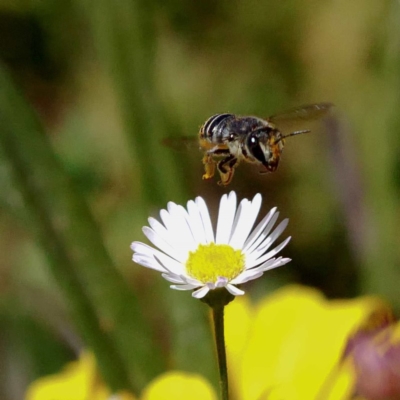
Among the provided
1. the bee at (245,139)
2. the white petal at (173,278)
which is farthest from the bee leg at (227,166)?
the white petal at (173,278)

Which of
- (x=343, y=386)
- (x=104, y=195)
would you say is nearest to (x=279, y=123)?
(x=343, y=386)

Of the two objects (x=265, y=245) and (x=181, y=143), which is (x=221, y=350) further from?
(x=181, y=143)

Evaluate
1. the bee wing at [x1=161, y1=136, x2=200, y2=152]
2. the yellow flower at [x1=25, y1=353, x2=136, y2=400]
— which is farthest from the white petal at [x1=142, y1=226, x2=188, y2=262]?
the yellow flower at [x1=25, y1=353, x2=136, y2=400]

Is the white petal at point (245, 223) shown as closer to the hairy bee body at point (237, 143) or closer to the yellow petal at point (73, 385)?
the hairy bee body at point (237, 143)

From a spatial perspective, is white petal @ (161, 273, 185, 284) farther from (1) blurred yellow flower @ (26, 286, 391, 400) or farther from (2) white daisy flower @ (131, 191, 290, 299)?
(1) blurred yellow flower @ (26, 286, 391, 400)

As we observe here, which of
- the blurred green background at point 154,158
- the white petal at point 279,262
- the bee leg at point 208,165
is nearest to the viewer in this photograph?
the white petal at point 279,262
